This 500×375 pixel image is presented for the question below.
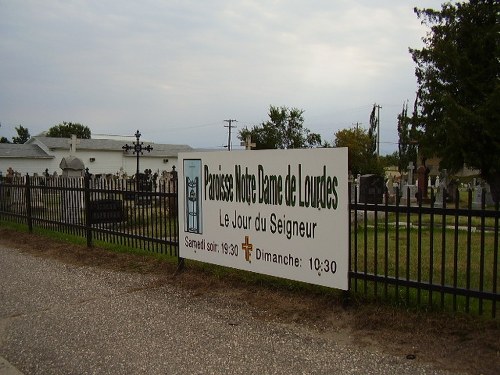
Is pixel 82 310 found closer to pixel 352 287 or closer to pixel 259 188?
pixel 259 188

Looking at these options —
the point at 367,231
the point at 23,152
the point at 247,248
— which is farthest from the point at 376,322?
the point at 23,152

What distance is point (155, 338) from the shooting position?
4355mm

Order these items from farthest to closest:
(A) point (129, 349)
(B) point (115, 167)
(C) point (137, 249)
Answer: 1. (B) point (115, 167)
2. (C) point (137, 249)
3. (A) point (129, 349)

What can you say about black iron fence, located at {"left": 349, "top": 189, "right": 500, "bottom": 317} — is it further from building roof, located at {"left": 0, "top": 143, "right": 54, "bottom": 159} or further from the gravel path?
building roof, located at {"left": 0, "top": 143, "right": 54, "bottom": 159}

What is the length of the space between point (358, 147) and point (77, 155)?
32.4 metres

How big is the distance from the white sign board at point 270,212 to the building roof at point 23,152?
46.8 meters

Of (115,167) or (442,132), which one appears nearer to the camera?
(442,132)

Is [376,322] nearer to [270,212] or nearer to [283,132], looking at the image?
[270,212]

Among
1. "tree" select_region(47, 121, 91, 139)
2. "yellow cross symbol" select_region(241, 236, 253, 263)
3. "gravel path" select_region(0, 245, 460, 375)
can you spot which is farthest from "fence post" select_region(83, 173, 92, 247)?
"tree" select_region(47, 121, 91, 139)

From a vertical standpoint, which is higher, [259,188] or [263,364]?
[259,188]

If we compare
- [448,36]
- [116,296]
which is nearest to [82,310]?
[116,296]

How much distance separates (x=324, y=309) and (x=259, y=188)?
5.19 ft

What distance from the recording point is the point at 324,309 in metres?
4.89

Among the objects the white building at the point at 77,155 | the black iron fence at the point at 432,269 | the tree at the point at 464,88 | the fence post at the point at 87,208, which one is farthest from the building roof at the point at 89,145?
the black iron fence at the point at 432,269
